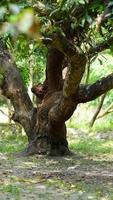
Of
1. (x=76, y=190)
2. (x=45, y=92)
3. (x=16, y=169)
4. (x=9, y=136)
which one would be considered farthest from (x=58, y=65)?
(x=9, y=136)

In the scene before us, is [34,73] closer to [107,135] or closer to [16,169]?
[107,135]

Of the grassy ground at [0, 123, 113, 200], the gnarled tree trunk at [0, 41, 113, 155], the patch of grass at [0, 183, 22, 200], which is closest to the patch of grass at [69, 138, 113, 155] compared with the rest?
the grassy ground at [0, 123, 113, 200]

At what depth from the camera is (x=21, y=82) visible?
976cm

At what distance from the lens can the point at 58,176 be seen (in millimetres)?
6914

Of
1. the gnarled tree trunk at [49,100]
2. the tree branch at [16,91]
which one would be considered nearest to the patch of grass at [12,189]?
the gnarled tree trunk at [49,100]

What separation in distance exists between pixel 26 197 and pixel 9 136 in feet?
29.3

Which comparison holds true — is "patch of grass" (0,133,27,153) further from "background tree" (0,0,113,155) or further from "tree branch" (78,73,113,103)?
"tree branch" (78,73,113,103)

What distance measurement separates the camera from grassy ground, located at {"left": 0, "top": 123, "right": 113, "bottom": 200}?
5.61 metres

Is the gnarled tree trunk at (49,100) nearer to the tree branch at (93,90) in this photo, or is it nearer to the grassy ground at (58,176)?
the tree branch at (93,90)

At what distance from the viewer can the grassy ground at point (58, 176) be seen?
561 centimetres

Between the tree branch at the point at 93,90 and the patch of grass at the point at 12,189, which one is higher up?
the tree branch at the point at 93,90

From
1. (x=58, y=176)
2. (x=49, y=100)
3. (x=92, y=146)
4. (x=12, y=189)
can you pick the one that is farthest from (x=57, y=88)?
(x=12, y=189)

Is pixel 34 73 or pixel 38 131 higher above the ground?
pixel 34 73

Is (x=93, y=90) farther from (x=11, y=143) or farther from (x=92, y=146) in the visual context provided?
(x=11, y=143)
